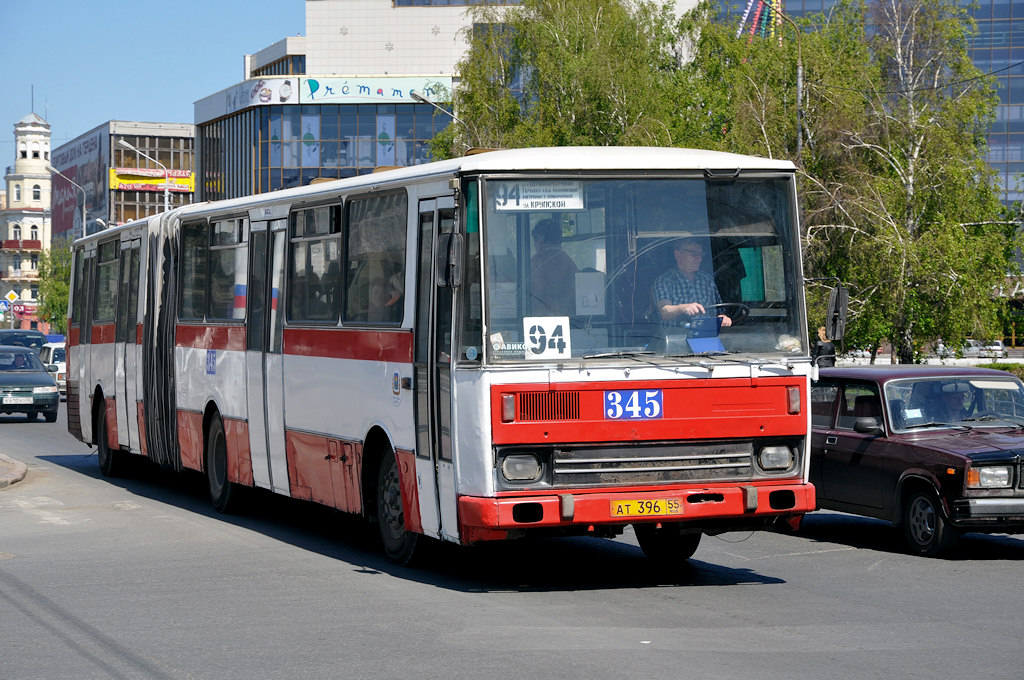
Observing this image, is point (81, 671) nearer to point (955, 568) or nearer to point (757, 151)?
point (955, 568)

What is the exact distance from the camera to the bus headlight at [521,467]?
965cm

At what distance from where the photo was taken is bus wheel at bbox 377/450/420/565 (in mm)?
11086

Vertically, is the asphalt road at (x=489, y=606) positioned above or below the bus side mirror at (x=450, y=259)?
below

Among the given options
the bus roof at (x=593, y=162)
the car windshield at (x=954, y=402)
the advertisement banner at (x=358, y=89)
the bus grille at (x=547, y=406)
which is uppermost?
the advertisement banner at (x=358, y=89)

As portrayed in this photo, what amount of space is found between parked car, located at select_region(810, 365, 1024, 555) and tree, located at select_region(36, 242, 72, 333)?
89673 mm

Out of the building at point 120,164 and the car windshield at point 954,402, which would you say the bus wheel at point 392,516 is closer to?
the car windshield at point 954,402

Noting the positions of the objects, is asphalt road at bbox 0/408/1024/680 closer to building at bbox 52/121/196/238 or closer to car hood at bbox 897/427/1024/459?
car hood at bbox 897/427/1024/459

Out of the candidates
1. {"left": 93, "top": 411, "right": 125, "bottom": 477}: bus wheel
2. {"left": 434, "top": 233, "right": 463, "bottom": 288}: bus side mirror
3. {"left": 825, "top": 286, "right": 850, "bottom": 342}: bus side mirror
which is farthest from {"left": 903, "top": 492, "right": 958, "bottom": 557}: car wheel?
{"left": 93, "top": 411, "right": 125, "bottom": 477}: bus wheel

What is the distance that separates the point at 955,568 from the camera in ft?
37.6

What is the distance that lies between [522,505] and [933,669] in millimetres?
2951

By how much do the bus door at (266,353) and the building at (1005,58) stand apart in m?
107

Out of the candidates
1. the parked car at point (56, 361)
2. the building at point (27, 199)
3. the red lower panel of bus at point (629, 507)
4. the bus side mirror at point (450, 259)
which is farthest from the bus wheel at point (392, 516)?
the building at point (27, 199)

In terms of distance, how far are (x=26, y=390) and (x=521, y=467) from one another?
25.3m

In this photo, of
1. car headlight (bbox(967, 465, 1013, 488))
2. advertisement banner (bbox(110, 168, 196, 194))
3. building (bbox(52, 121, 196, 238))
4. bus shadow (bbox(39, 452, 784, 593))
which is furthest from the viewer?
building (bbox(52, 121, 196, 238))
